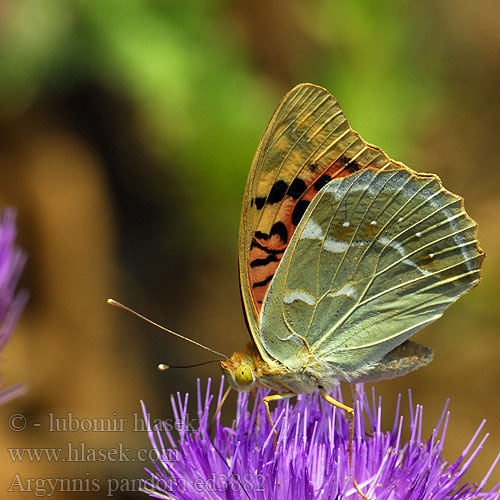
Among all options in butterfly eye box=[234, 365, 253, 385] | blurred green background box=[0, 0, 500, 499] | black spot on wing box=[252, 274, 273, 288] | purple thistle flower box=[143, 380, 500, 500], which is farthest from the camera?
blurred green background box=[0, 0, 500, 499]

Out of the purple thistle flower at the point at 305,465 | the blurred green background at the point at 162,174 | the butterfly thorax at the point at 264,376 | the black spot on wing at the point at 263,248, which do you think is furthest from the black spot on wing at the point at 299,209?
the blurred green background at the point at 162,174

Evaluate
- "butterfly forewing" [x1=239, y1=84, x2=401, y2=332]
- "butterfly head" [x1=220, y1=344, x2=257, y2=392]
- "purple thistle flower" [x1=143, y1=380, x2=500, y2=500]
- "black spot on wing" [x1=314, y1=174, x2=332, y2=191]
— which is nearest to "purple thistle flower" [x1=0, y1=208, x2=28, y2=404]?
"purple thistle flower" [x1=143, y1=380, x2=500, y2=500]

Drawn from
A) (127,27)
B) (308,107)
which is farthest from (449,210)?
(127,27)

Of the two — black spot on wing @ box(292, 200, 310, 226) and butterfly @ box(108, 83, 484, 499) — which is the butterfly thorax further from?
black spot on wing @ box(292, 200, 310, 226)

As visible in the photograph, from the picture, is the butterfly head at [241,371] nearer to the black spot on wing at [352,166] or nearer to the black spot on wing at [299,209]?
the black spot on wing at [299,209]

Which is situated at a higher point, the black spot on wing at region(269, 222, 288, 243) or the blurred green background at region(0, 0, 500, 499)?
the blurred green background at region(0, 0, 500, 499)

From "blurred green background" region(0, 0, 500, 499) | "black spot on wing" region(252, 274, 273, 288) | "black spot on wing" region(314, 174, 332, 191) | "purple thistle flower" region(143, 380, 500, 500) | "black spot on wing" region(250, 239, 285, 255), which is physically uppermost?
"blurred green background" region(0, 0, 500, 499)

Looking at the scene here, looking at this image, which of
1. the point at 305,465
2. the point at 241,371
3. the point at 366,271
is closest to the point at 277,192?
the point at 366,271

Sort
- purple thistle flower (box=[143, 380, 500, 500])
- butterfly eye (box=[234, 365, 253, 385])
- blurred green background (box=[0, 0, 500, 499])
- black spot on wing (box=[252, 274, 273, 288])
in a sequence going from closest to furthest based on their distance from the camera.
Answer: purple thistle flower (box=[143, 380, 500, 500])
butterfly eye (box=[234, 365, 253, 385])
black spot on wing (box=[252, 274, 273, 288])
blurred green background (box=[0, 0, 500, 499])

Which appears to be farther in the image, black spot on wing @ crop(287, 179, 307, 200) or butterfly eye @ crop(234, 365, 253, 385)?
black spot on wing @ crop(287, 179, 307, 200)
